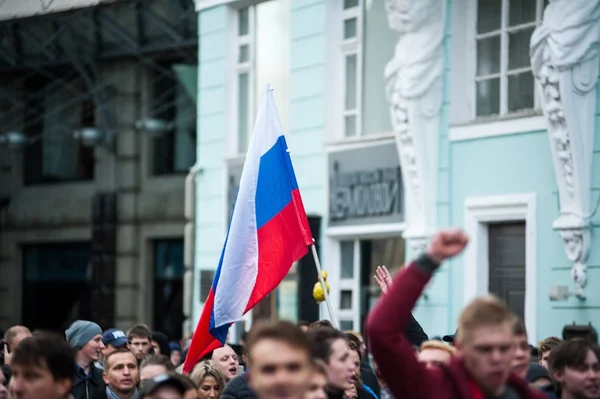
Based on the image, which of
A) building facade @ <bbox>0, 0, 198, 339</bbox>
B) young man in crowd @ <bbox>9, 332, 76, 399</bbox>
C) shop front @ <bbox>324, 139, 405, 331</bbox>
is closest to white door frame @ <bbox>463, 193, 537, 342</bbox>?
shop front @ <bbox>324, 139, 405, 331</bbox>

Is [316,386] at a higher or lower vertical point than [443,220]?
lower

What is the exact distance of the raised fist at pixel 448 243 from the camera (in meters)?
6.04

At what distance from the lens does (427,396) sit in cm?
612

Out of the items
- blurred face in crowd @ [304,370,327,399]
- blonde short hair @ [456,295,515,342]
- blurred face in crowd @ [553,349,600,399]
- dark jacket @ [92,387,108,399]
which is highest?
blonde short hair @ [456,295,515,342]

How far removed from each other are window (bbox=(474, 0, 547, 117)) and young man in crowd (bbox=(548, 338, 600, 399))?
28.6ft

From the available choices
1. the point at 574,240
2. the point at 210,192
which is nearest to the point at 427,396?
the point at 574,240

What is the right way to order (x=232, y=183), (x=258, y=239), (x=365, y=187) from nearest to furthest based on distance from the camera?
1. (x=258, y=239)
2. (x=365, y=187)
3. (x=232, y=183)

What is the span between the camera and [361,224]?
61.0 feet

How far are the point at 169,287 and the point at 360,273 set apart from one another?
8126 mm

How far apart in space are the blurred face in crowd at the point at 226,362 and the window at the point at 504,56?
5883 millimetres

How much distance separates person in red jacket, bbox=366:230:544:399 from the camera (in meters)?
5.99

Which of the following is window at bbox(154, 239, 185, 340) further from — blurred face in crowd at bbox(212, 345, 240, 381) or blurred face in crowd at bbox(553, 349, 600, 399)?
blurred face in crowd at bbox(553, 349, 600, 399)

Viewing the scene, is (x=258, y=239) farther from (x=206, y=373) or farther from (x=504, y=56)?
(x=504, y=56)

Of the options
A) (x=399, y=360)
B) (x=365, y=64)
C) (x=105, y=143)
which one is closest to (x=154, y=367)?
(x=399, y=360)
